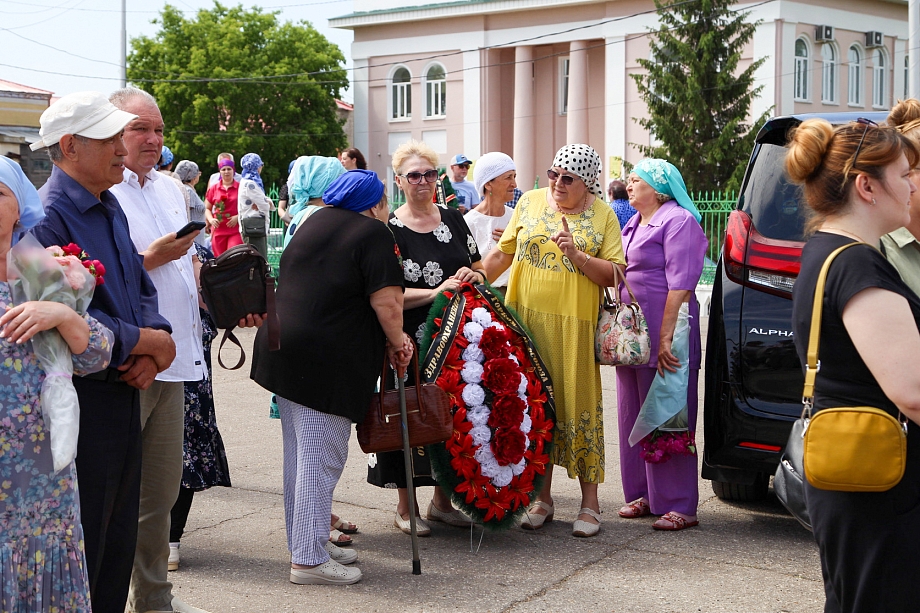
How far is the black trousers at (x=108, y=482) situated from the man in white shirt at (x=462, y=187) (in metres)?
7.62

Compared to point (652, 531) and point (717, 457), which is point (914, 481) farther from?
point (652, 531)

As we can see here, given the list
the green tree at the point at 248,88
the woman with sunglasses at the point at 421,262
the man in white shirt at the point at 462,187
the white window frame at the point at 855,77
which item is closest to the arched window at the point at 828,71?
the white window frame at the point at 855,77

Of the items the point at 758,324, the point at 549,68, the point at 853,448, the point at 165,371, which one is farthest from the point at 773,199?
the point at 549,68

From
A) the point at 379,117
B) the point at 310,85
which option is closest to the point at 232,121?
the point at 310,85

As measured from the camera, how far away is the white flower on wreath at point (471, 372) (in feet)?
16.9

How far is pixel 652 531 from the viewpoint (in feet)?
17.6

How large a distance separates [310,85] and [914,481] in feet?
172

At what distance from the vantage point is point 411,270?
5363mm

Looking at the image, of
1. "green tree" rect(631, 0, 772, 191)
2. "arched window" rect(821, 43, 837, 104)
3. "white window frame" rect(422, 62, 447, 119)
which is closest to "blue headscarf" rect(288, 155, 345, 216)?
"green tree" rect(631, 0, 772, 191)

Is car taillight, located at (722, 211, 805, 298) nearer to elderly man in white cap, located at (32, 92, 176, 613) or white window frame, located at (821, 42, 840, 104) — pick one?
elderly man in white cap, located at (32, 92, 176, 613)

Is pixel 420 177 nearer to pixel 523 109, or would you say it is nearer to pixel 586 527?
pixel 586 527

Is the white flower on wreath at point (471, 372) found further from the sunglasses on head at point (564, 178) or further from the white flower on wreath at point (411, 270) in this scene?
the sunglasses on head at point (564, 178)

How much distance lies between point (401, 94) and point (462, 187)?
37795 mm

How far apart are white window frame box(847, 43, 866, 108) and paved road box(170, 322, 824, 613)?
4025cm
